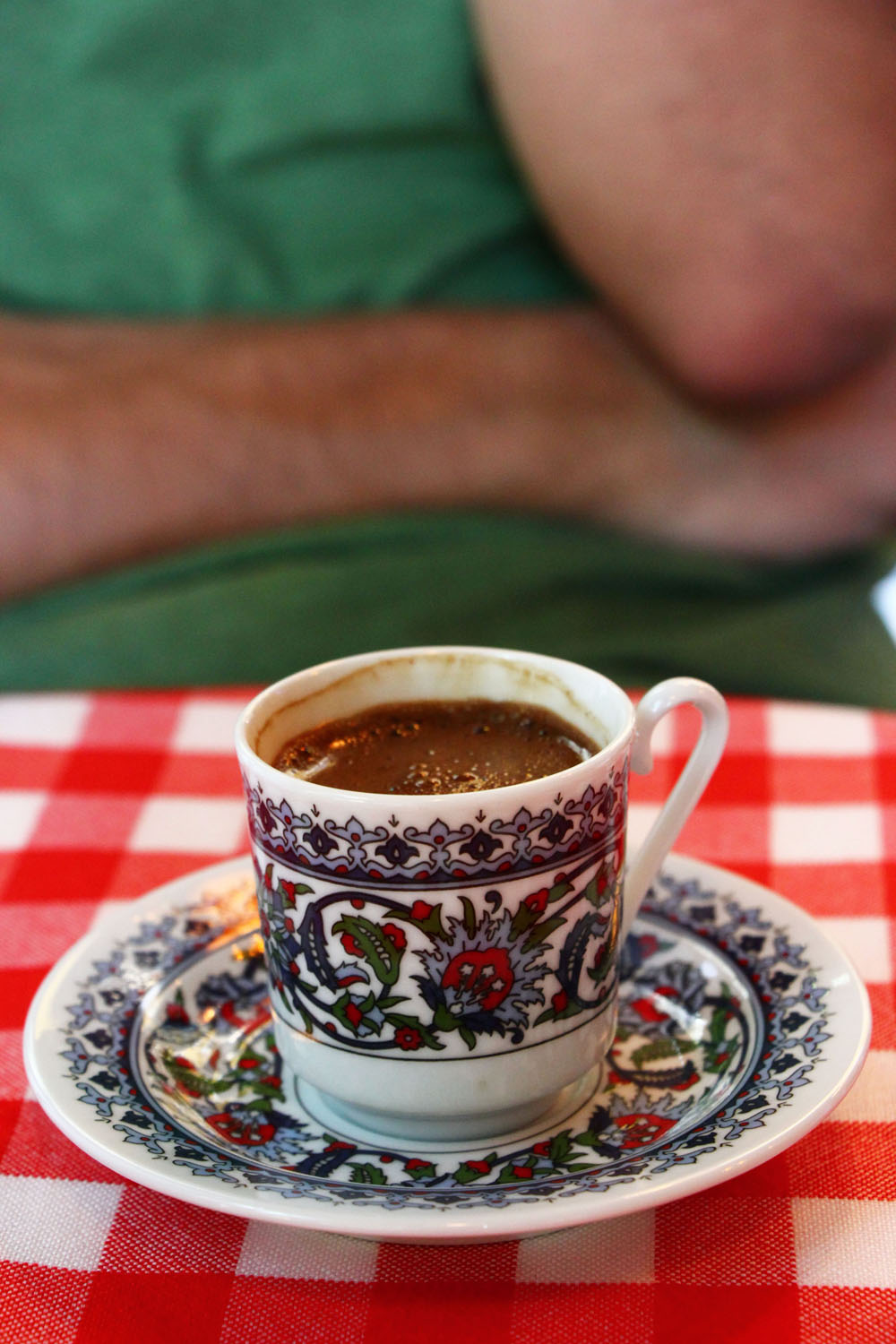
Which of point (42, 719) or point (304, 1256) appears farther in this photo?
point (42, 719)

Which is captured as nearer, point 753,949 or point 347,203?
point 753,949

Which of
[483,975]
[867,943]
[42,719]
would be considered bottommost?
[42,719]

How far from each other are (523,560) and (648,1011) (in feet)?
2.12

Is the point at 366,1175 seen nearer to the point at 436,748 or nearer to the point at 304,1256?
the point at 304,1256

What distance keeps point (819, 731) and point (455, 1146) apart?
489mm

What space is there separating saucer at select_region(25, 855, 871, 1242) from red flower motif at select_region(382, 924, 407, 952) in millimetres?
82

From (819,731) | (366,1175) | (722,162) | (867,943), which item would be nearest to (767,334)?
(722,162)

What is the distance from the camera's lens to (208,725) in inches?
35.9

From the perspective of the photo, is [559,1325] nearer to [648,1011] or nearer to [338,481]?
[648,1011]

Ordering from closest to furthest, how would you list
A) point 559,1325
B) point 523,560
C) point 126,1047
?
point 559,1325 < point 126,1047 < point 523,560

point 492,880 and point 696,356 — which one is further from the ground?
point 492,880

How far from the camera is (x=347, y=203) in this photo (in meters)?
1.25

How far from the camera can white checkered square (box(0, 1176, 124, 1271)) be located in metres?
0.42

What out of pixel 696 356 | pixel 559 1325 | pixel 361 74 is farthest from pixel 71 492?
pixel 559 1325
